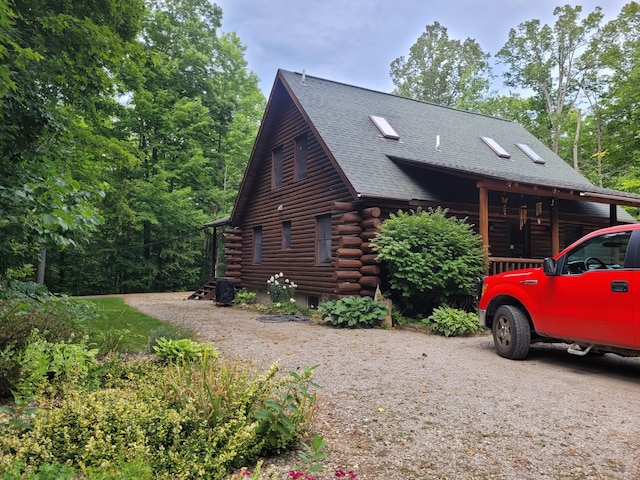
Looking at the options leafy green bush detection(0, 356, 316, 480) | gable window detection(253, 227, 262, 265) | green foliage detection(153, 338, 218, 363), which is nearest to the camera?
leafy green bush detection(0, 356, 316, 480)

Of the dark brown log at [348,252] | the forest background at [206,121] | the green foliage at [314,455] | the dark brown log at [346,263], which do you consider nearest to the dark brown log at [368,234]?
the dark brown log at [348,252]

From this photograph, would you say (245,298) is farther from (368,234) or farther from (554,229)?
(554,229)

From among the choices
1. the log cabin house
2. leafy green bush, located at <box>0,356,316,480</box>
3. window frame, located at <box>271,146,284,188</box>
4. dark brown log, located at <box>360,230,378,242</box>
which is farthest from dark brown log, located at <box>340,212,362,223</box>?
leafy green bush, located at <box>0,356,316,480</box>

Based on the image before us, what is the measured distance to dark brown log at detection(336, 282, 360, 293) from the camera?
1006 centimetres

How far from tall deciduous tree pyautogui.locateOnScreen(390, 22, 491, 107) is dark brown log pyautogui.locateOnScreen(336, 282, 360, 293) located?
92.8ft

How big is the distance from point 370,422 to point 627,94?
79.5ft

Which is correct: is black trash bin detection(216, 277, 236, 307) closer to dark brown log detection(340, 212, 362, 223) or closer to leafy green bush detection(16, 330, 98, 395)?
dark brown log detection(340, 212, 362, 223)

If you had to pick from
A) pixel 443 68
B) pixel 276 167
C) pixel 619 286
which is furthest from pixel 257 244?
pixel 443 68

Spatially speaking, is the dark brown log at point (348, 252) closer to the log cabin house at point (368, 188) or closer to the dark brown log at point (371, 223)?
the log cabin house at point (368, 188)

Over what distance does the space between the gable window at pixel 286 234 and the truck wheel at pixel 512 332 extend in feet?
29.0

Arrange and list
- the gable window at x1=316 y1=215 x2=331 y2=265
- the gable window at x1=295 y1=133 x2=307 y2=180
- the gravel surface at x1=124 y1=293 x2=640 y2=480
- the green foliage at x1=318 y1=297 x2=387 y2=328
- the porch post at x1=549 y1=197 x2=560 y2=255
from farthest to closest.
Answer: the gable window at x1=295 y1=133 x2=307 y2=180 → the gable window at x1=316 y1=215 x2=331 y2=265 → the porch post at x1=549 y1=197 x2=560 y2=255 → the green foliage at x1=318 y1=297 x2=387 y2=328 → the gravel surface at x1=124 y1=293 x2=640 y2=480

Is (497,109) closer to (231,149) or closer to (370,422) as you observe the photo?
(231,149)

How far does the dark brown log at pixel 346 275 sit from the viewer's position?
10141 mm

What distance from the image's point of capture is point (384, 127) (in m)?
13.6
